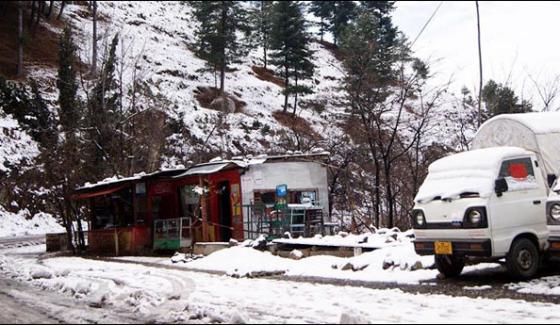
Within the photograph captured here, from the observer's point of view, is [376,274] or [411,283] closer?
[411,283]

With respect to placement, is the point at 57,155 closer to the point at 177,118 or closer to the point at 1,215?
the point at 1,215

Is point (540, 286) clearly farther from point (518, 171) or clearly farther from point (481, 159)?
point (481, 159)

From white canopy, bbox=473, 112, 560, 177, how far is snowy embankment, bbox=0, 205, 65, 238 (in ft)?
95.7

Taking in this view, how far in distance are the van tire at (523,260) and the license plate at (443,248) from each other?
0.98 meters

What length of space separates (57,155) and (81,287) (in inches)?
612

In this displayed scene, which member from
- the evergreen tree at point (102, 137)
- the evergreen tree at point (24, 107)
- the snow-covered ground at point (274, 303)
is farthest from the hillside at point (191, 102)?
the snow-covered ground at point (274, 303)

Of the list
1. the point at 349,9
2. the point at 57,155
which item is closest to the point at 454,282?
the point at 57,155

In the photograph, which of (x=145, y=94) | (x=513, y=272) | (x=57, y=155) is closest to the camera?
(x=513, y=272)

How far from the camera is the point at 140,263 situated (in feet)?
59.6

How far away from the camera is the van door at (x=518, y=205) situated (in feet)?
32.8

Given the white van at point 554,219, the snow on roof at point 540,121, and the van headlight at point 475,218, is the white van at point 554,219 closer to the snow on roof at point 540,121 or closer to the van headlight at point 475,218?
the van headlight at point 475,218

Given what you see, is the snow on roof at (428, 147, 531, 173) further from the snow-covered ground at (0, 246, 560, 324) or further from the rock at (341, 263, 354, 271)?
the rock at (341, 263, 354, 271)

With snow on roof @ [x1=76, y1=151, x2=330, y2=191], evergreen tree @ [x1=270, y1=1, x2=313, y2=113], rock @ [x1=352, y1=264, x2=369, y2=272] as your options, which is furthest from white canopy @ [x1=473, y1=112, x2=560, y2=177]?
evergreen tree @ [x1=270, y1=1, x2=313, y2=113]

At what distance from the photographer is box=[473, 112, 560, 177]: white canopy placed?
11.4 metres
